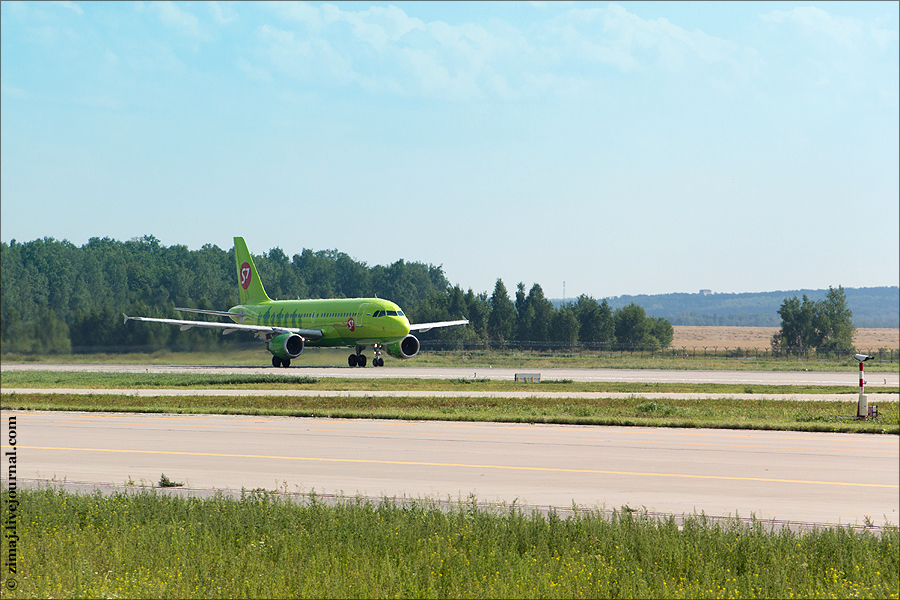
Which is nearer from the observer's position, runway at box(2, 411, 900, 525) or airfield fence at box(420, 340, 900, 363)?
runway at box(2, 411, 900, 525)

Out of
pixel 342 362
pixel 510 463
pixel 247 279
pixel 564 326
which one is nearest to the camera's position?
pixel 510 463

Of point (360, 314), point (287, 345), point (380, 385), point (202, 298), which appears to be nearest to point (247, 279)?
point (287, 345)

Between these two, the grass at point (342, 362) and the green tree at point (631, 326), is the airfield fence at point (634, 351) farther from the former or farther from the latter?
the grass at point (342, 362)

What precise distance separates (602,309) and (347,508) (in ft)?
292

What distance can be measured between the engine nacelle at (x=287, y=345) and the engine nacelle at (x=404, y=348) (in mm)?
5761

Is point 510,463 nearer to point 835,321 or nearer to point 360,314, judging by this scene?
point 360,314

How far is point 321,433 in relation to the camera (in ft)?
74.0

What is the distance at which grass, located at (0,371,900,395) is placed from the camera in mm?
37562

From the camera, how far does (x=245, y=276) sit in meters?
69.3

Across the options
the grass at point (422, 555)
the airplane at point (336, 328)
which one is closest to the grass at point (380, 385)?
the airplane at point (336, 328)

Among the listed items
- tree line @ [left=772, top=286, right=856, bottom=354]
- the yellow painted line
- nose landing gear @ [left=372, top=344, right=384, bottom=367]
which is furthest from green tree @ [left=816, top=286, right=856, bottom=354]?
the yellow painted line

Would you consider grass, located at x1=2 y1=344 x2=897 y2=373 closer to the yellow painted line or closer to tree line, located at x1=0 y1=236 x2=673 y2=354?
tree line, located at x1=0 y1=236 x2=673 y2=354

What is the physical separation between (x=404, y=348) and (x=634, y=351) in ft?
111

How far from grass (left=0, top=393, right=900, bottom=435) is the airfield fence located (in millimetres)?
46765
